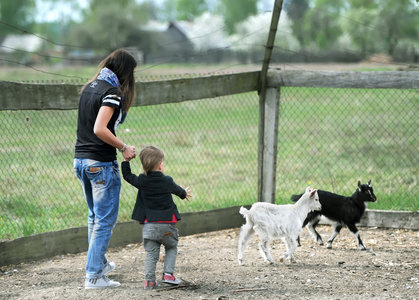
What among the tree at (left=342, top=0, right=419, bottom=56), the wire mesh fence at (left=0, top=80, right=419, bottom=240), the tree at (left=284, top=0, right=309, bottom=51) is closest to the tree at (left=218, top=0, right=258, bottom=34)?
the tree at (left=284, top=0, right=309, bottom=51)

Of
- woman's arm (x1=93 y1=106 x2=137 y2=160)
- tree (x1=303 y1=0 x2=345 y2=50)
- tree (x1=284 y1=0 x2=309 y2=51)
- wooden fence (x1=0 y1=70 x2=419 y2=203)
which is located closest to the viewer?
woman's arm (x1=93 y1=106 x2=137 y2=160)

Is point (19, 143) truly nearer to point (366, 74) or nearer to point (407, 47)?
point (366, 74)

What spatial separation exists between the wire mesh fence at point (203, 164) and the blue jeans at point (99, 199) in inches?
48.5

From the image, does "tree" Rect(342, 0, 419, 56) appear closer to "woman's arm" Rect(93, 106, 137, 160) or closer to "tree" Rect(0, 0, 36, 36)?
"tree" Rect(0, 0, 36, 36)

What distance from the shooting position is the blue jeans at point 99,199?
14.5 feet

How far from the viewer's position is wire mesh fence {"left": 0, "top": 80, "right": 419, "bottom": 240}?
21.2ft

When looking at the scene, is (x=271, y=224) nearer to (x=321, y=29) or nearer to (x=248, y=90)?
(x=248, y=90)

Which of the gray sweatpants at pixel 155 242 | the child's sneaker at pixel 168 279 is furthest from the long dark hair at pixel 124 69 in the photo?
the child's sneaker at pixel 168 279

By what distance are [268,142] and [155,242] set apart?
9.52 ft

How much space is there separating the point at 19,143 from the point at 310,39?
2784 inches

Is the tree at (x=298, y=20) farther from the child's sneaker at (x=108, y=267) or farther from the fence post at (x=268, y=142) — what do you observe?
the child's sneaker at (x=108, y=267)

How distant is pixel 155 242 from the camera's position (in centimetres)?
464

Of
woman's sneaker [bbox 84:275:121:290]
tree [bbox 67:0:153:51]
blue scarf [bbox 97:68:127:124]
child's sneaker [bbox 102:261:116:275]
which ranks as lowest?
woman's sneaker [bbox 84:275:121:290]

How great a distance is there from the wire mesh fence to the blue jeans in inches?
48.5
